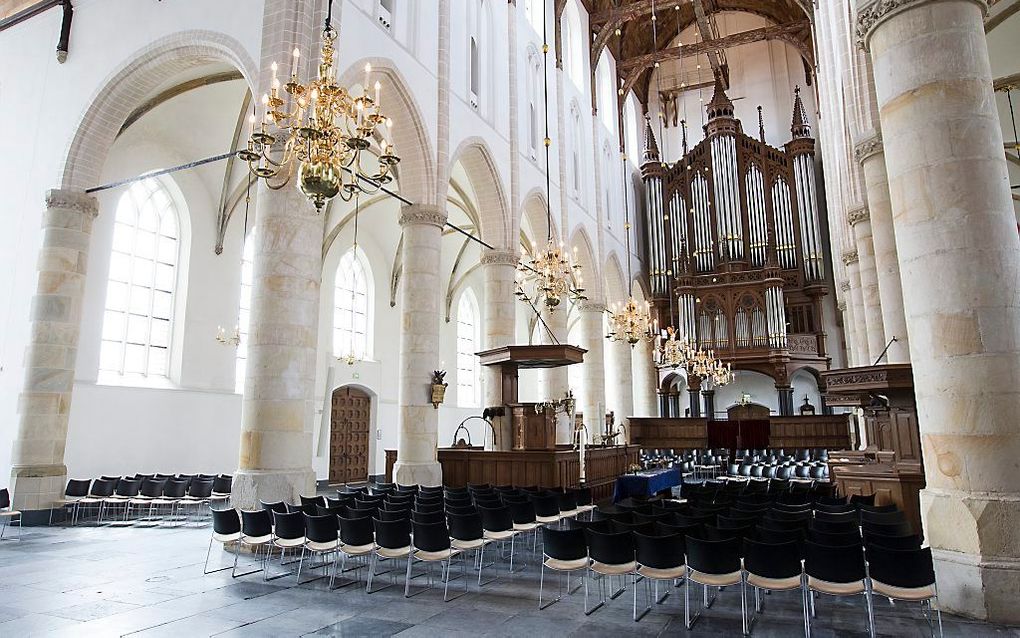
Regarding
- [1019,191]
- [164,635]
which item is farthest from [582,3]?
[164,635]

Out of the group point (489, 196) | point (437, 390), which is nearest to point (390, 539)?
point (437, 390)

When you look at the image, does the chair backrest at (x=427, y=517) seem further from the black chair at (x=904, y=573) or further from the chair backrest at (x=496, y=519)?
the black chair at (x=904, y=573)

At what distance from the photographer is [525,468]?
38.7ft

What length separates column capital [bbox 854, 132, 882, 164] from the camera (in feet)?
31.2

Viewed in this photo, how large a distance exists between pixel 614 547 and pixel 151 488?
30.1 ft

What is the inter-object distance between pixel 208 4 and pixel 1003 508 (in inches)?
469

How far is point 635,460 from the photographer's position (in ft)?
53.2

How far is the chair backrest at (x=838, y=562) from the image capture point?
15.5 feet

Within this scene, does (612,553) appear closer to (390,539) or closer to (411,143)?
(390,539)

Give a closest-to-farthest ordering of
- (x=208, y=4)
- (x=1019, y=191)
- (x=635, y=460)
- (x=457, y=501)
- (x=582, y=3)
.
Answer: (x=457, y=501) → (x=208, y=4) → (x=1019, y=191) → (x=635, y=460) → (x=582, y=3)

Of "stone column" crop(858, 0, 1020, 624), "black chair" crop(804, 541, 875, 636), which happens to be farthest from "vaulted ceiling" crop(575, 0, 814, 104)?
"black chair" crop(804, 541, 875, 636)

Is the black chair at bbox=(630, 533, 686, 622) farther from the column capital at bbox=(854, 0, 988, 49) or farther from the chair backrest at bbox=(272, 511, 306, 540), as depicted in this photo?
the column capital at bbox=(854, 0, 988, 49)

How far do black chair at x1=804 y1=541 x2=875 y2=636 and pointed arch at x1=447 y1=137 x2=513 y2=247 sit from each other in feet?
36.8

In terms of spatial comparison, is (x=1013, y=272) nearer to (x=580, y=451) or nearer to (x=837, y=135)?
(x=580, y=451)
